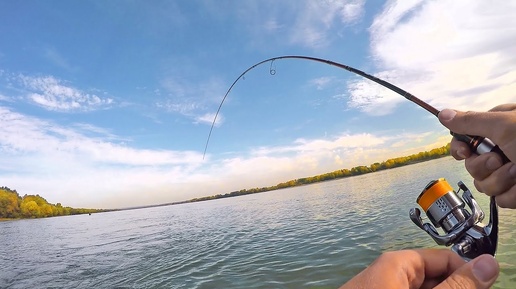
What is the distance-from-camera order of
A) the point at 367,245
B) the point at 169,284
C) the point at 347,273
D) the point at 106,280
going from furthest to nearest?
1. the point at 106,280
2. the point at 367,245
3. the point at 169,284
4. the point at 347,273

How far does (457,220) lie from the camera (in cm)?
175

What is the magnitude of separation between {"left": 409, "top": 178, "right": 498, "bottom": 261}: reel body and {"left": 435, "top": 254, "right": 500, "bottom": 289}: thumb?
42 centimetres

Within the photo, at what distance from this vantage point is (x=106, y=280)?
31.9 feet

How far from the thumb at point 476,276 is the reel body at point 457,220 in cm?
42

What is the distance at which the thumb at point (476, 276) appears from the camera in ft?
3.76

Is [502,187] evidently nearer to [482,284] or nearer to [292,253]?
[482,284]

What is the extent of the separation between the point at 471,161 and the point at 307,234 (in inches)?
413

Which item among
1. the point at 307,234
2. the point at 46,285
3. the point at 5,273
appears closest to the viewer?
the point at 46,285

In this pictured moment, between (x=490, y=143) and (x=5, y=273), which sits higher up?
(x=490, y=143)

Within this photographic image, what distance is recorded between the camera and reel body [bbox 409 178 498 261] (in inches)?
63.3

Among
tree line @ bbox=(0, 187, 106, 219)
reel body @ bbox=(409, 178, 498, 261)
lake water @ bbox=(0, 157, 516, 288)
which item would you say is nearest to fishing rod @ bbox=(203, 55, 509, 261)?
reel body @ bbox=(409, 178, 498, 261)

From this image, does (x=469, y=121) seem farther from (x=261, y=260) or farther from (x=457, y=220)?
(x=261, y=260)

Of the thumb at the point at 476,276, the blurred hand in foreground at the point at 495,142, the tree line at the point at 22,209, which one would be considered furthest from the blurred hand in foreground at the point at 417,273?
the tree line at the point at 22,209

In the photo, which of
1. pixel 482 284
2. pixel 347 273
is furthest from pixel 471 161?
pixel 347 273
